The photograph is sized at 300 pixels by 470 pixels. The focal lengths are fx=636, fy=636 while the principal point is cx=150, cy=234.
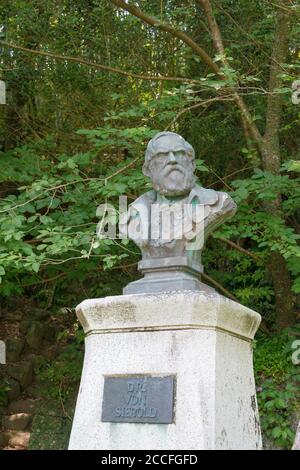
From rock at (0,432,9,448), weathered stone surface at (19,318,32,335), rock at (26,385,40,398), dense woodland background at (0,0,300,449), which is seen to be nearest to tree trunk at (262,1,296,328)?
dense woodland background at (0,0,300,449)

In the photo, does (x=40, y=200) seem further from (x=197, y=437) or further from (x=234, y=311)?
(x=197, y=437)

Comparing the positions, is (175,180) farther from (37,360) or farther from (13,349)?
(13,349)

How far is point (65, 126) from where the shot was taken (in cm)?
785

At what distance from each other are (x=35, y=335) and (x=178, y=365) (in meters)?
5.56

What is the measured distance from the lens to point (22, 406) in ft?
25.4

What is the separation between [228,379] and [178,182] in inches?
47.9

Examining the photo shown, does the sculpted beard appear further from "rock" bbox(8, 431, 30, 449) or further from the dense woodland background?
"rock" bbox(8, 431, 30, 449)

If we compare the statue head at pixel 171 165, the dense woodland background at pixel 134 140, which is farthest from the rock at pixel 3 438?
the statue head at pixel 171 165

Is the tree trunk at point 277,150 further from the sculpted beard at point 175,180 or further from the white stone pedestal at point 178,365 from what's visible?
the white stone pedestal at point 178,365

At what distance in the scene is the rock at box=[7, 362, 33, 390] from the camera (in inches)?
316

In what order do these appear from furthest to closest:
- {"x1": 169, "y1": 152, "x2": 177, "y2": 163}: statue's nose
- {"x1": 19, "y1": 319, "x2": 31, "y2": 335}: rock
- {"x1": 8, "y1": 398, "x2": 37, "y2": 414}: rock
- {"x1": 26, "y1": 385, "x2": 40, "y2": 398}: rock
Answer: {"x1": 19, "y1": 319, "x2": 31, "y2": 335}: rock, {"x1": 26, "y1": 385, "x2": 40, "y2": 398}: rock, {"x1": 8, "y1": 398, "x2": 37, "y2": 414}: rock, {"x1": 169, "y1": 152, "x2": 177, "y2": 163}: statue's nose

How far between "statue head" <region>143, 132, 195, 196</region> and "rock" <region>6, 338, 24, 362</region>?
201 inches

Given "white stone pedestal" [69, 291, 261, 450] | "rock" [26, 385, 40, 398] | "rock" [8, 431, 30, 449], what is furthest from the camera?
"rock" [26, 385, 40, 398]

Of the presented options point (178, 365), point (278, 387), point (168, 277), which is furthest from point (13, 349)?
point (178, 365)
